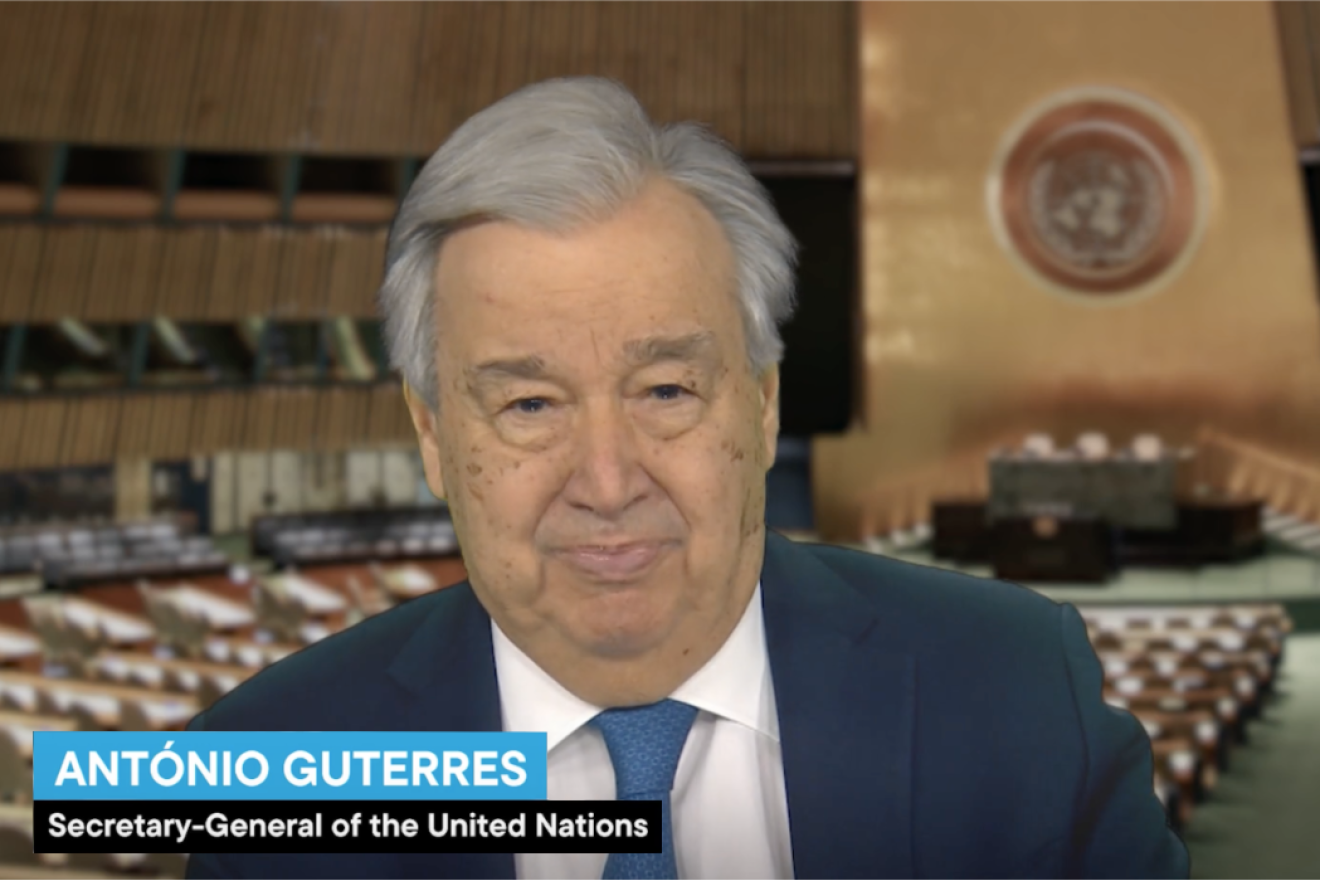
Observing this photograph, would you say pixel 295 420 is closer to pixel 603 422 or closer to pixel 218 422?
pixel 218 422

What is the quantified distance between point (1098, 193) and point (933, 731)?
421cm

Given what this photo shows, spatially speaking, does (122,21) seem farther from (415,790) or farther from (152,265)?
(415,790)

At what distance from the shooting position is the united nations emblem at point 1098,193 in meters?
4.22

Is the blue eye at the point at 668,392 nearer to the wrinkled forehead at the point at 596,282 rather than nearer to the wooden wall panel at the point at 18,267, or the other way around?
the wrinkled forehead at the point at 596,282

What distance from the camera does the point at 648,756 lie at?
1.32 m

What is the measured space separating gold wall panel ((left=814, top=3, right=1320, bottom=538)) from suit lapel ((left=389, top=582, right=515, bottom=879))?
5.18 ft

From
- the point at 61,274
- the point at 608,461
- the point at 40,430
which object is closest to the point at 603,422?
the point at 608,461

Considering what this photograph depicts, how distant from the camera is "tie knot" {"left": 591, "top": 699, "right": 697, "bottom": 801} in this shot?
131cm

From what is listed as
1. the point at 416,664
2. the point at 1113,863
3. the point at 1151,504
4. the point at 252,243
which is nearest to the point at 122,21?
the point at 252,243

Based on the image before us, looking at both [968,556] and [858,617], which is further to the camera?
[968,556]

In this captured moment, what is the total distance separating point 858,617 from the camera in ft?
4.33

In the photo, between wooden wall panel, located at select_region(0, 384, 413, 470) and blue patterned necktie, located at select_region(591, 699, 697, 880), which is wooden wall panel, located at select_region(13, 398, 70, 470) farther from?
blue patterned necktie, located at select_region(591, 699, 697, 880)

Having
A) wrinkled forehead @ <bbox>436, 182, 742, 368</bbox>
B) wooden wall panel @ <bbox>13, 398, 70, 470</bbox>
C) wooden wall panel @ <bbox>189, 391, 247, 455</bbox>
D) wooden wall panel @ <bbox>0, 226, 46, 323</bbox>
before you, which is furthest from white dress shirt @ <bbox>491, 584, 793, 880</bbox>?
wooden wall panel @ <bbox>0, 226, 46, 323</bbox>

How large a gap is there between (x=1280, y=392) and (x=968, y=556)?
1.00m
